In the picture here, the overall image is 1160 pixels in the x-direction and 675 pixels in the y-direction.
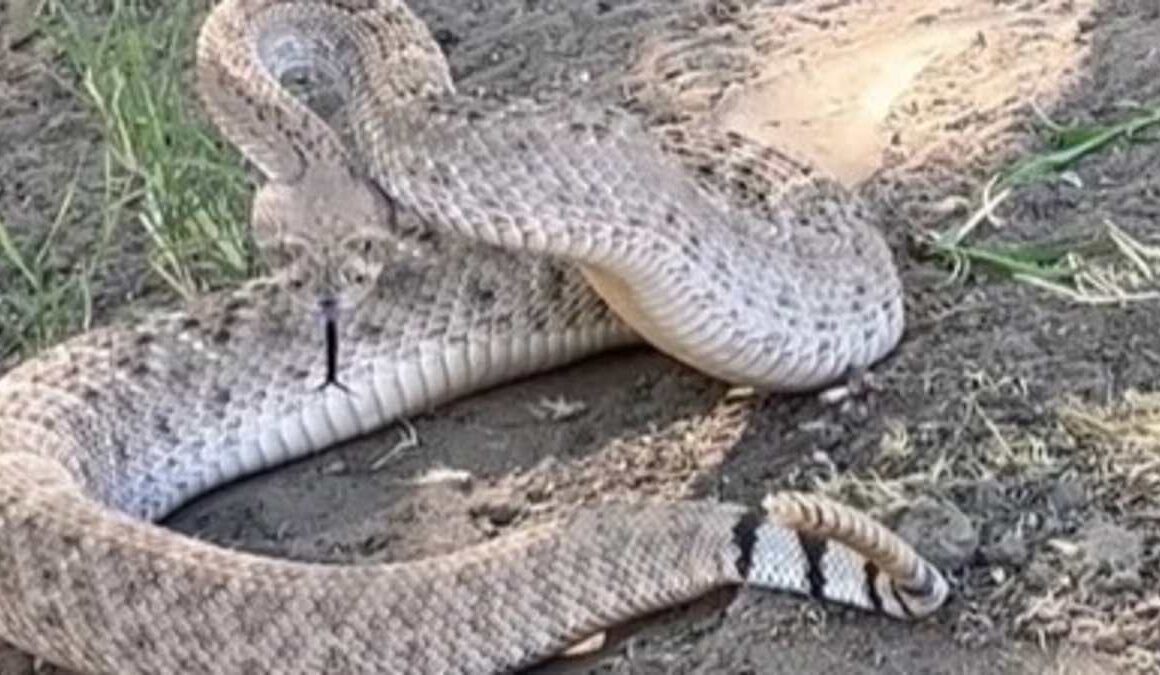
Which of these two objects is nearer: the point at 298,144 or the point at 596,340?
the point at 298,144

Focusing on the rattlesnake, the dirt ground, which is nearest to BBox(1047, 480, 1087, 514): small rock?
the dirt ground

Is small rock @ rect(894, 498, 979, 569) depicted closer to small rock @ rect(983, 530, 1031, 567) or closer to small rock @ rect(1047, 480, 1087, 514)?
small rock @ rect(983, 530, 1031, 567)

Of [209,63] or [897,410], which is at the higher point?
[209,63]

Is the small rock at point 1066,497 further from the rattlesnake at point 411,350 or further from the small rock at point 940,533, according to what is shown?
the rattlesnake at point 411,350

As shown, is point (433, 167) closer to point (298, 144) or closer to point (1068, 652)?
point (298, 144)

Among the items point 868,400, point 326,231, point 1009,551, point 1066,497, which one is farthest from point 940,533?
point 326,231

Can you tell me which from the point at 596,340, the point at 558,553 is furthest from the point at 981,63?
the point at 558,553
